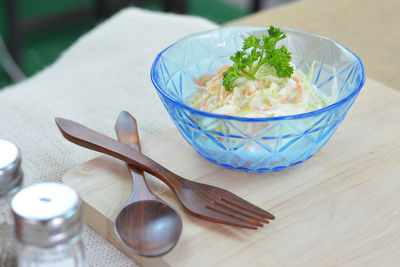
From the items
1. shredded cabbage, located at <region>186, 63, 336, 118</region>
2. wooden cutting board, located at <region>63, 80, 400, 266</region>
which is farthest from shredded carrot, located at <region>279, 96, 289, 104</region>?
wooden cutting board, located at <region>63, 80, 400, 266</region>

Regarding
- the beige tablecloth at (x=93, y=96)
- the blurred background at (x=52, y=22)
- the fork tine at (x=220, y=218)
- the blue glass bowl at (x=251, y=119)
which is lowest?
the blurred background at (x=52, y=22)

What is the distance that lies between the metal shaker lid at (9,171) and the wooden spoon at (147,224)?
0.54 ft

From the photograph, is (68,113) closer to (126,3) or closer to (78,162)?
(78,162)

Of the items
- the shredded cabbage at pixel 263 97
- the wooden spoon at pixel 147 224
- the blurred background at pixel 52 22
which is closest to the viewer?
the wooden spoon at pixel 147 224

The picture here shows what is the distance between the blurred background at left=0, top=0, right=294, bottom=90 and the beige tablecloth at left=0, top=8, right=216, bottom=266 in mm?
1280

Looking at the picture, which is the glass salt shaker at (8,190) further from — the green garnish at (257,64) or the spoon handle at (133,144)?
the green garnish at (257,64)

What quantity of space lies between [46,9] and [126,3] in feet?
1.53

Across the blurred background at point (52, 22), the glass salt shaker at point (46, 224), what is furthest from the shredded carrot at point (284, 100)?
the blurred background at point (52, 22)

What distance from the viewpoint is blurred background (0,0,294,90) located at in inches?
104

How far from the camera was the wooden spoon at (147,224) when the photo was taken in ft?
2.26

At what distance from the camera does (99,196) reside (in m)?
0.81

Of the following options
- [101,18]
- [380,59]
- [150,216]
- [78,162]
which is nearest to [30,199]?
[150,216]

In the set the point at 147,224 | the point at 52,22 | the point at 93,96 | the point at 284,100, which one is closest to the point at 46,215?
the point at 147,224

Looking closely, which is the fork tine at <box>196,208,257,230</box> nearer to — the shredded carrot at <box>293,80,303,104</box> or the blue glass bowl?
the blue glass bowl
